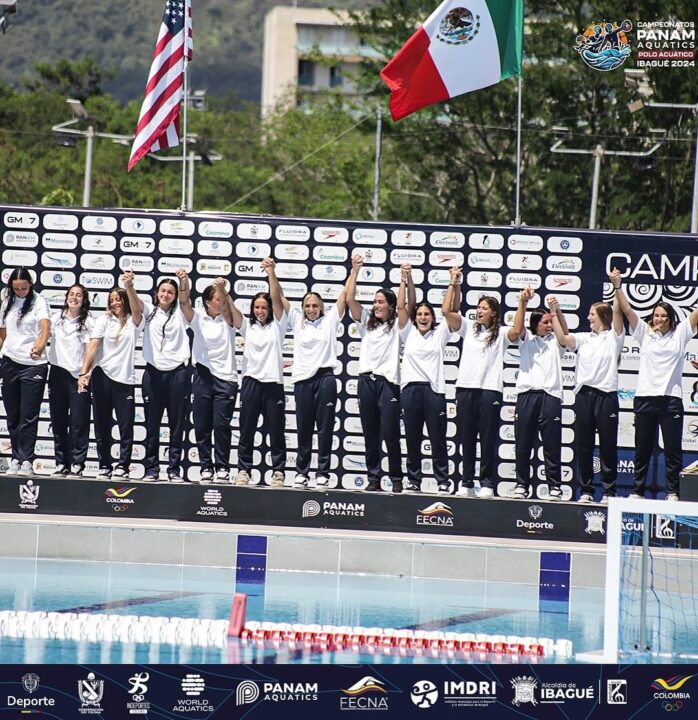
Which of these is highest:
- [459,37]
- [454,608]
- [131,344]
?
[459,37]

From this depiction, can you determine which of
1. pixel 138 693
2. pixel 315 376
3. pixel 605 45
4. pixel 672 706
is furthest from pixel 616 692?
pixel 605 45

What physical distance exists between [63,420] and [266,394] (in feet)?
5.78

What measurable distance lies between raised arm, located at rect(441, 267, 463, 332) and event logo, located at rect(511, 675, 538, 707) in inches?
205

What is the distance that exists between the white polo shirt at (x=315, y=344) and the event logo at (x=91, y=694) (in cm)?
560

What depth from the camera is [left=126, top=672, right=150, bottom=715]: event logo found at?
5145 mm

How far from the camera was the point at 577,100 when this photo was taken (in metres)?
28.6

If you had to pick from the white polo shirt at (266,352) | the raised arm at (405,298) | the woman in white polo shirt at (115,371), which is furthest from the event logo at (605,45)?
the woman in white polo shirt at (115,371)

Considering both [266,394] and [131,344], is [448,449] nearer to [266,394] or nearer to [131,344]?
[266,394]

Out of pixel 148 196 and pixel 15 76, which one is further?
pixel 15 76

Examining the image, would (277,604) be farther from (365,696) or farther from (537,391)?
(365,696)

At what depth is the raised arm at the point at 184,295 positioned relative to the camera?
34.4 feet

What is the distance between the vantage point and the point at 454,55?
11297mm

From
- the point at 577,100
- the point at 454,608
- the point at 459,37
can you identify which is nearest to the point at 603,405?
the point at 454,608

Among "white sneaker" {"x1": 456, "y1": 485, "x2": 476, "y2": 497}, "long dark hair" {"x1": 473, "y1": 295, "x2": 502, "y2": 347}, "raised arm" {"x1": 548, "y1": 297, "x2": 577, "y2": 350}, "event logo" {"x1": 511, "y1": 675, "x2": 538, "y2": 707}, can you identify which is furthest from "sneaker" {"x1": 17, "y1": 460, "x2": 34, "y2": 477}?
"event logo" {"x1": 511, "y1": 675, "x2": 538, "y2": 707}
